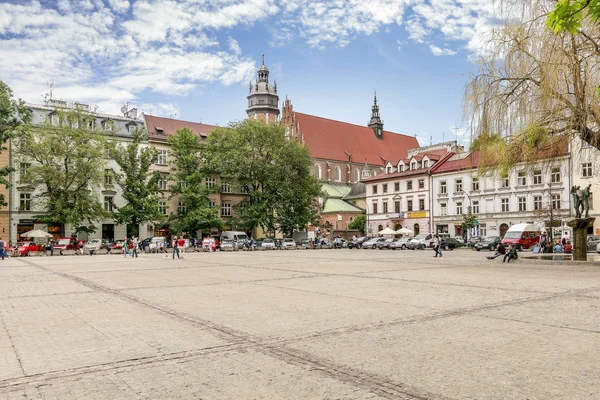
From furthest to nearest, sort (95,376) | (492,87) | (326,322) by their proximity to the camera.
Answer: (492,87) < (326,322) < (95,376)

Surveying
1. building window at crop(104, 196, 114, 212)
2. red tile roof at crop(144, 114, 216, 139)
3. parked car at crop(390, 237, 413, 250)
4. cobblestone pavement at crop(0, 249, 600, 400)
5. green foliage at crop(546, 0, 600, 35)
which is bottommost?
parked car at crop(390, 237, 413, 250)

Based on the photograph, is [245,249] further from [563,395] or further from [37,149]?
[563,395]

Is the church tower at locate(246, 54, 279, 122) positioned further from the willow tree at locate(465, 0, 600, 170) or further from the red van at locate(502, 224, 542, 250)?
the willow tree at locate(465, 0, 600, 170)

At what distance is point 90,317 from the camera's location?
33.9 ft

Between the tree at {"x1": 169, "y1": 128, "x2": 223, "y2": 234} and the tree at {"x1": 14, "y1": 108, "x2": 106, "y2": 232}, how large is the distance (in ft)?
29.6

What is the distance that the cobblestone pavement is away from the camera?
5648 mm

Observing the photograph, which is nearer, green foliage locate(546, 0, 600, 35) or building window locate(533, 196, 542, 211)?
green foliage locate(546, 0, 600, 35)

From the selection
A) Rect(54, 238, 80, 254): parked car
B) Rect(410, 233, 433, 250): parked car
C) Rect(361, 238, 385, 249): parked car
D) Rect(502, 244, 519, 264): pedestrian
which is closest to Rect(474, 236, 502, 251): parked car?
Rect(410, 233, 433, 250): parked car

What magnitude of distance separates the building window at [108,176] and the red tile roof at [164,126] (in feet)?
34.6

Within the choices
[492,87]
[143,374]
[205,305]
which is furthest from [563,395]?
[492,87]

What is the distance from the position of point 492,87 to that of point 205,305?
1717 centimetres

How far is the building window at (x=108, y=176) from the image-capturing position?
2201 inches

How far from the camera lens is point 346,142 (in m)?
100

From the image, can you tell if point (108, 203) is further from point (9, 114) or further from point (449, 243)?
point (449, 243)
